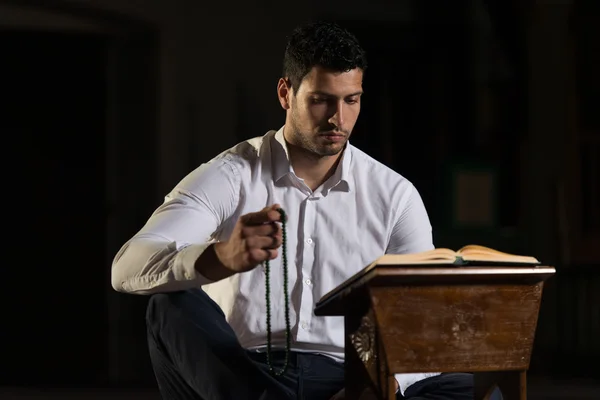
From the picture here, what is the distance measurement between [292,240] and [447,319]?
0.81 meters

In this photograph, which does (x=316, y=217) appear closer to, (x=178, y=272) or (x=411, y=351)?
(x=178, y=272)

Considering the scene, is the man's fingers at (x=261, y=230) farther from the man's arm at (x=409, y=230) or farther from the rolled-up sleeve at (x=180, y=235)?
the man's arm at (x=409, y=230)

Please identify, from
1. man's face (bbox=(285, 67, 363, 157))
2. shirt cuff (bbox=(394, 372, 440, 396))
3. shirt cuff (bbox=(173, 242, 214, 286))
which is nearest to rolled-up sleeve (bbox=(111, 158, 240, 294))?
shirt cuff (bbox=(173, 242, 214, 286))

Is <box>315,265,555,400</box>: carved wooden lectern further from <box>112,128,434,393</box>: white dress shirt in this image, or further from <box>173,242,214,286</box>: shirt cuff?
<box>112,128,434,393</box>: white dress shirt

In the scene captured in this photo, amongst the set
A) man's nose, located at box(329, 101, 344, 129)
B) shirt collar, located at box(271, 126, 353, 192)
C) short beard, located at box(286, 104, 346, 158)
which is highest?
man's nose, located at box(329, 101, 344, 129)

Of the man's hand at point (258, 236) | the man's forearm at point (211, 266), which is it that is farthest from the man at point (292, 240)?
the man's hand at point (258, 236)

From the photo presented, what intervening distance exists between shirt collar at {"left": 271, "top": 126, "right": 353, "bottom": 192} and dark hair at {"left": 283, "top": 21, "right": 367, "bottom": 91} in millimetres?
175

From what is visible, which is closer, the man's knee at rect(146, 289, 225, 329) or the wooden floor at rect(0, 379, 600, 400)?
the man's knee at rect(146, 289, 225, 329)

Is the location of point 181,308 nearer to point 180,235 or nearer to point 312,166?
point 180,235

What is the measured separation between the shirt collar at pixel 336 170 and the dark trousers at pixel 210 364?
1.54ft

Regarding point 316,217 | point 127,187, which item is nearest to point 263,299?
point 316,217

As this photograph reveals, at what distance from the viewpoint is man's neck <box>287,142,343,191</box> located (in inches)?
103

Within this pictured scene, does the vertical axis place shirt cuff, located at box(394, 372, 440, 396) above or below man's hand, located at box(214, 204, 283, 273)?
below

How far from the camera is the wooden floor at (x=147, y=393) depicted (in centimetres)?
471
